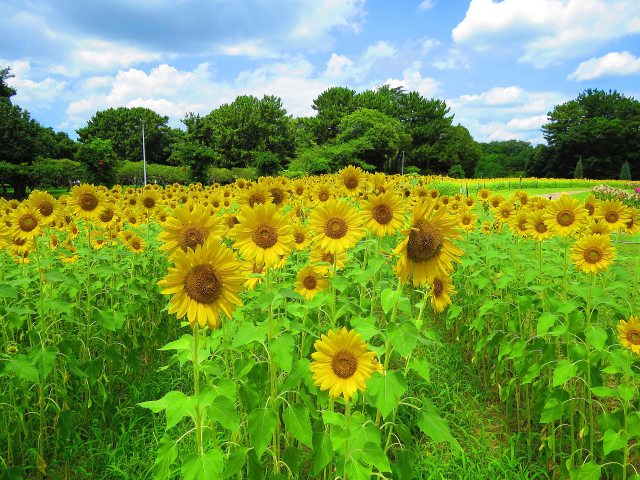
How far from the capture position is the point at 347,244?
8.21 ft

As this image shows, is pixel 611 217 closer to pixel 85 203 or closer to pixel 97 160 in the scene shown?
pixel 85 203

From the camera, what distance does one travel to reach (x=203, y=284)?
177cm

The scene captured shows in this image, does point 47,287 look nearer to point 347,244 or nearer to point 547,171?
point 347,244

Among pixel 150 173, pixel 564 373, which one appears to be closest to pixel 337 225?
pixel 564 373

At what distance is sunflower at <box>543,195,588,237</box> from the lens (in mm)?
3609

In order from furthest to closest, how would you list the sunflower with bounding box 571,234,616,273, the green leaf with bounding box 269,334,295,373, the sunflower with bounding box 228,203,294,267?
1. the sunflower with bounding box 571,234,616,273
2. the sunflower with bounding box 228,203,294,267
3. the green leaf with bounding box 269,334,295,373

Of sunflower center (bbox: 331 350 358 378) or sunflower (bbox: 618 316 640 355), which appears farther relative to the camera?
sunflower (bbox: 618 316 640 355)

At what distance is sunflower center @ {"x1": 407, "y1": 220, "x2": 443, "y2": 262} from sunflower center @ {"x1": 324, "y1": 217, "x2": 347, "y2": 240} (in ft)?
2.16

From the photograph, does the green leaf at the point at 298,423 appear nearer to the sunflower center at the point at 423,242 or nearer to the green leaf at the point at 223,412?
the green leaf at the point at 223,412

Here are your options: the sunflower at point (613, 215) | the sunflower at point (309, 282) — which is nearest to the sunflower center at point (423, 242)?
the sunflower at point (309, 282)

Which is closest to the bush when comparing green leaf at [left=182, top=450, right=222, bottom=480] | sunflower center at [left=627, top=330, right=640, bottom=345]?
green leaf at [left=182, top=450, right=222, bottom=480]

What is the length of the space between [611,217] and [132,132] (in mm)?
63987

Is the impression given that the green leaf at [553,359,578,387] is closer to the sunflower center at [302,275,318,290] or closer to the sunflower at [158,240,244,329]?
the sunflower center at [302,275,318,290]

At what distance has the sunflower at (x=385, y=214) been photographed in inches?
98.3
